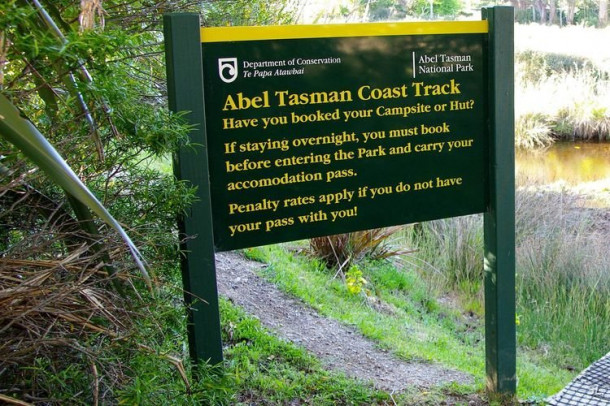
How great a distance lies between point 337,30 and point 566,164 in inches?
468

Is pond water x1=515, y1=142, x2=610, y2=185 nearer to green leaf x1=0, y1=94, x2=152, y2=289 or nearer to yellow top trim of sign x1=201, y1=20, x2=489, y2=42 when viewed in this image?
yellow top trim of sign x1=201, y1=20, x2=489, y2=42

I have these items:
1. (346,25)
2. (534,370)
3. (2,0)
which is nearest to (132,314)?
(2,0)

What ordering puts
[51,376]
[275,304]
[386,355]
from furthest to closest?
[275,304] < [386,355] < [51,376]

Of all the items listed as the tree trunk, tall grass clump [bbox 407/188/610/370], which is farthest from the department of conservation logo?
the tree trunk

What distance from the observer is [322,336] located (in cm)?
506

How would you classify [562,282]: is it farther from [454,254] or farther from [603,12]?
[603,12]

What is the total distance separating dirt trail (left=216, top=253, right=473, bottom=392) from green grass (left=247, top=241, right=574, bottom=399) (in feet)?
0.40

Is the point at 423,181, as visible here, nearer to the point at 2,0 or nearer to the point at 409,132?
the point at 409,132

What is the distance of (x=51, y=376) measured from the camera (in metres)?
2.03

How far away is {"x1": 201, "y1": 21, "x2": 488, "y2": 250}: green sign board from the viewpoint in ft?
10.5

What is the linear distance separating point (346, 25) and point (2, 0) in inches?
65.4

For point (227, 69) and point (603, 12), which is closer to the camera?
point (227, 69)

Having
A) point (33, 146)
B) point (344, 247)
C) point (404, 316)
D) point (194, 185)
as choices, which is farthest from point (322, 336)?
point (33, 146)

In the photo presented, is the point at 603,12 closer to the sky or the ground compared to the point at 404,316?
closer to the sky
